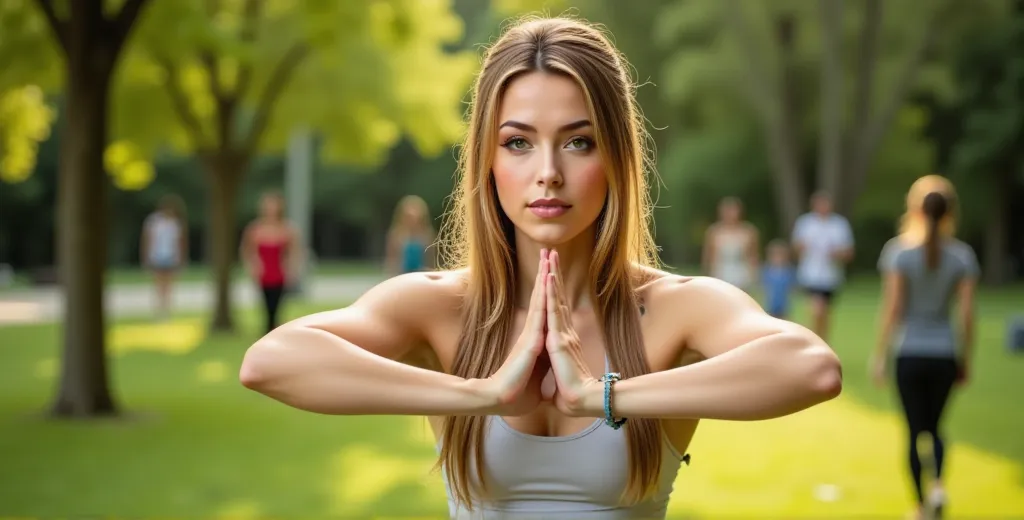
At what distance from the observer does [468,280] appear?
2.90 meters

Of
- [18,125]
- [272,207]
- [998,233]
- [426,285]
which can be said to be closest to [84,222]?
[272,207]

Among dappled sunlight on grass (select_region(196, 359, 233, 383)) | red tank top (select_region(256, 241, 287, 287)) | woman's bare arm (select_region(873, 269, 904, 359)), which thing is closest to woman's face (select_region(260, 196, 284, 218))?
red tank top (select_region(256, 241, 287, 287))

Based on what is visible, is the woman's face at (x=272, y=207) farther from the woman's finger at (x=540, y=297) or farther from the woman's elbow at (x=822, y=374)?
the woman's elbow at (x=822, y=374)

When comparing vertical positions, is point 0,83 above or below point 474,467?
above

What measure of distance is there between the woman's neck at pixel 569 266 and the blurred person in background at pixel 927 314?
5.23 meters

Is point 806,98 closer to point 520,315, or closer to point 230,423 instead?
point 230,423

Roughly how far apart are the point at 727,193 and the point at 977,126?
8535 mm

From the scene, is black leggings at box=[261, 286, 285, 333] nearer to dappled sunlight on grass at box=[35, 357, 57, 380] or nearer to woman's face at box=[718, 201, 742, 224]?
dappled sunlight on grass at box=[35, 357, 57, 380]

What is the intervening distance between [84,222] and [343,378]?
9321 mm

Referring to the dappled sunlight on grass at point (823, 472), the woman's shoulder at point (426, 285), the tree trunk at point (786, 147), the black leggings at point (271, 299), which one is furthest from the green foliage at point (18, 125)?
the woman's shoulder at point (426, 285)

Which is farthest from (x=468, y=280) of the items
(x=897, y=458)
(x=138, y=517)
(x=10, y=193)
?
(x=10, y=193)

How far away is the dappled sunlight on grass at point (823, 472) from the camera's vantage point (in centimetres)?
763

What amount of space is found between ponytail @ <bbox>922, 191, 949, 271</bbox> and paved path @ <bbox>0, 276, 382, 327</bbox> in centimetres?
1748

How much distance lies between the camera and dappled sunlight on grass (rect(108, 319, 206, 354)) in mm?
17109
